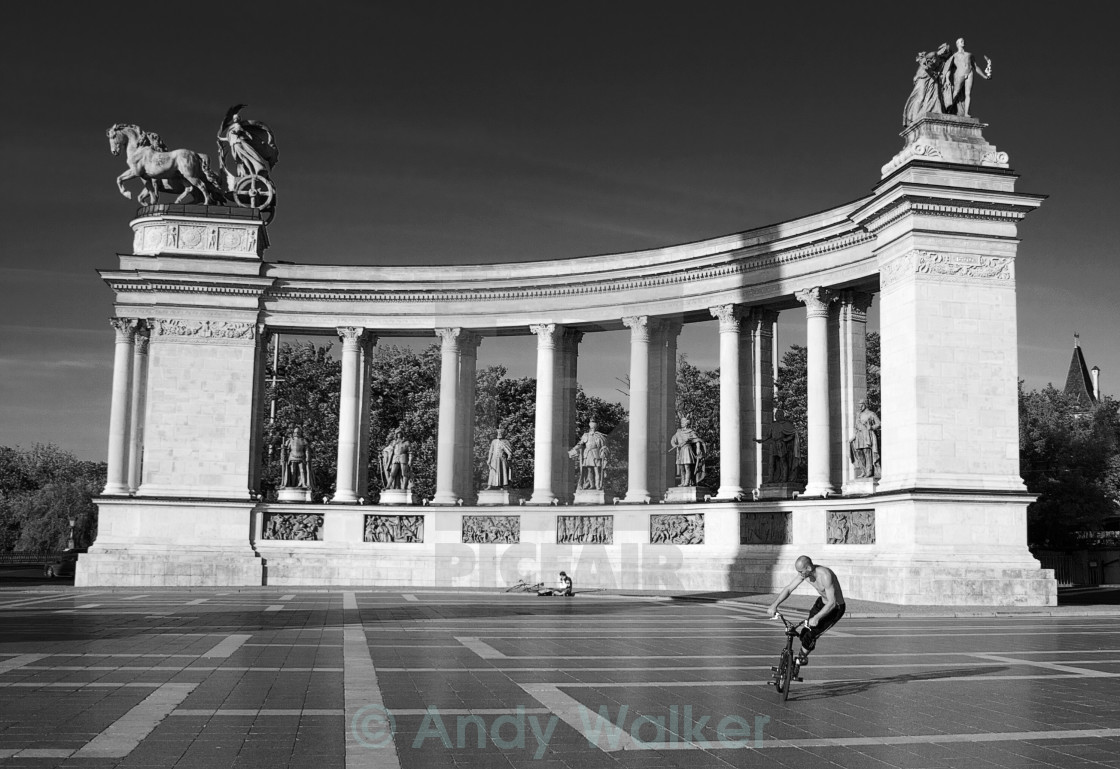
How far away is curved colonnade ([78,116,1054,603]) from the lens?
133ft

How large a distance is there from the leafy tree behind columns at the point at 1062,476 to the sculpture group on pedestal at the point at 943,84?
90.3 ft

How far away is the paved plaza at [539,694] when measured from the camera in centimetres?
1284

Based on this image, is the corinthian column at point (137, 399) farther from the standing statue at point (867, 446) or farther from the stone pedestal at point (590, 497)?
the standing statue at point (867, 446)

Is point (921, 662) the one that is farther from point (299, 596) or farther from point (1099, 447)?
point (1099, 447)

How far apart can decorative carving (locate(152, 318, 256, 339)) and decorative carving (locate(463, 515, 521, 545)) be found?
540 inches

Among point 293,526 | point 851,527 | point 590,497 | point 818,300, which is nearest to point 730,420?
point 818,300

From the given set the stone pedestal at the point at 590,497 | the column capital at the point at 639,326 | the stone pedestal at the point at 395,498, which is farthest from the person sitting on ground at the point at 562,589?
the column capital at the point at 639,326

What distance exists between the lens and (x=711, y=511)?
4850 cm

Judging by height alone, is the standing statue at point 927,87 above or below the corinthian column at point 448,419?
above

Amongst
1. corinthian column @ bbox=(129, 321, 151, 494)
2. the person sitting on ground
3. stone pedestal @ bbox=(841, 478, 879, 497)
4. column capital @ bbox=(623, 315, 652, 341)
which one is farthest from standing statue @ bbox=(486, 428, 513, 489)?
stone pedestal @ bbox=(841, 478, 879, 497)

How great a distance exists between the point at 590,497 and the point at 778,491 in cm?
939

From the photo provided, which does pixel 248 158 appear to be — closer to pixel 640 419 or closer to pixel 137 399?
pixel 137 399

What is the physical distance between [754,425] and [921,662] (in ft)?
95.6

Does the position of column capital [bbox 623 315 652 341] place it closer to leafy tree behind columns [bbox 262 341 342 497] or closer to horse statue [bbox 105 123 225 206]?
horse statue [bbox 105 123 225 206]
